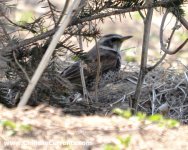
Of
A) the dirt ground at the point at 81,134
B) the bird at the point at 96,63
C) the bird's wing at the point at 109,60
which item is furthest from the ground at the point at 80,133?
the bird's wing at the point at 109,60

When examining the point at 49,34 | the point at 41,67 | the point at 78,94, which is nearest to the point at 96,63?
the point at 78,94

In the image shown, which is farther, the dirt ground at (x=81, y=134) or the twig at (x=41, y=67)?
the twig at (x=41, y=67)

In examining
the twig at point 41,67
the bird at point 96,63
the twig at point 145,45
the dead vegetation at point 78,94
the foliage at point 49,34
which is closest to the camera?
the dead vegetation at point 78,94

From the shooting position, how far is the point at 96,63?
7.77m

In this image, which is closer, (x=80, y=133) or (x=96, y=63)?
(x=80, y=133)

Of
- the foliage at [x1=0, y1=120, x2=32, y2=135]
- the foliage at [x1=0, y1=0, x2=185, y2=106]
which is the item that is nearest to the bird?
the foliage at [x1=0, y1=0, x2=185, y2=106]

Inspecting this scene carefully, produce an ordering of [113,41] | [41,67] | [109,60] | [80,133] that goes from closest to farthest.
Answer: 1. [80,133]
2. [41,67]
3. [109,60]
4. [113,41]

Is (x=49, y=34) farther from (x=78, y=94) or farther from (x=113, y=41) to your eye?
(x=113, y=41)

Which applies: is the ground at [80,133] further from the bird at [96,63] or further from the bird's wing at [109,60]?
the bird's wing at [109,60]

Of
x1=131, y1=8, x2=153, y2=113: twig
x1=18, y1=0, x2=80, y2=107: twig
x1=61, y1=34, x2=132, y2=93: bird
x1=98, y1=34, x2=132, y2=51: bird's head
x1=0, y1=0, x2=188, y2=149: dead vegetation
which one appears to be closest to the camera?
x1=0, y1=0, x2=188, y2=149: dead vegetation

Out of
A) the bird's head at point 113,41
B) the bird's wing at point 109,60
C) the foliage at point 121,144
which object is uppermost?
the bird's head at point 113,41

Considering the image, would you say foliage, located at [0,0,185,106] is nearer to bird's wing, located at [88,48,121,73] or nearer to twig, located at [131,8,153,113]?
twig, located at [131,8,153,113]

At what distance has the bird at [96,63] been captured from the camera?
24.7 feet

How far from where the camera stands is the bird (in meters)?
7.52
